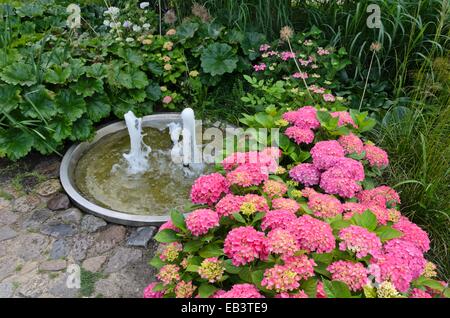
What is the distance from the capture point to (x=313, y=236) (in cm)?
163

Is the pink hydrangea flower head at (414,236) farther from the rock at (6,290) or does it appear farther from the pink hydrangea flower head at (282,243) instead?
the rock at (6,290)

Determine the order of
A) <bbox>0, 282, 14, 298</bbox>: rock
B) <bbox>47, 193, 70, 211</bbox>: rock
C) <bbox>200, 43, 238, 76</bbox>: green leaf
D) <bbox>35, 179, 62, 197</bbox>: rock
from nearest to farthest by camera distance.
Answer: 1. <bbox>0, 282, 14, 298</bbox>: rock
2. <bbox>47, 193, 70, 211</bbox>: rock
3. <bbox>35, 179, 62, 197</bbox>: rock
4. <bbox>200, 43, 238, 76</bbox>: green leaf

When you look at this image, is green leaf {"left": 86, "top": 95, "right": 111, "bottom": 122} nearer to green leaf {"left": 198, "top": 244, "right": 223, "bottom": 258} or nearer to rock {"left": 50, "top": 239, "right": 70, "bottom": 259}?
rock {"left": 50, "top": 239, "right": 70, "bottom": 259}

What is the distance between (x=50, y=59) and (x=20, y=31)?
0.81m

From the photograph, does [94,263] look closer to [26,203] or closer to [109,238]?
[109,238]

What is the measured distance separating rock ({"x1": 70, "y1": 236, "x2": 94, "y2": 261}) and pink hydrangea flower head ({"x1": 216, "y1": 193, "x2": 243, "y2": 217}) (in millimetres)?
1101

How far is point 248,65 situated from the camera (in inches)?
151

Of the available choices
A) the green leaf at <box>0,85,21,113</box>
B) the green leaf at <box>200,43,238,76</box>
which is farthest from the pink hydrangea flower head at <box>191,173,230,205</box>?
the green leaf at <box>200,43,238,76</box>

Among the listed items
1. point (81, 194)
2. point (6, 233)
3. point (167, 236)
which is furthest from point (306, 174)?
point (6, 233)

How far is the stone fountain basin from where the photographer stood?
2.69m

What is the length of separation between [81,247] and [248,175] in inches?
48.8

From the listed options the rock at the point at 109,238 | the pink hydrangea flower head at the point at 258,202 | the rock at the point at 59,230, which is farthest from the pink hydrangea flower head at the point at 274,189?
the rock at the point at 59,230
